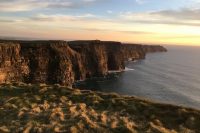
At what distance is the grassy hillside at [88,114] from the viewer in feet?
65.4

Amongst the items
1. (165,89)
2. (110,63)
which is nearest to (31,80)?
Answer: (165,89)

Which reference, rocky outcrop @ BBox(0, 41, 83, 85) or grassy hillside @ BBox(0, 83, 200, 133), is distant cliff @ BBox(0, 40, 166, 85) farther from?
grassy hillside @ BBox(0, 83, 200, 133)

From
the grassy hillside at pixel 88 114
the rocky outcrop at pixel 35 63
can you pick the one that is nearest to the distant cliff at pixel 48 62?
the rocky outcrop at pixel 35 63

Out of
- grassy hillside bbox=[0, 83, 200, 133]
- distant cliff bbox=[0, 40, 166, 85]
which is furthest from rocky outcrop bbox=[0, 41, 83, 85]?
grassy hillside bbox=[0, 83, 200, 133]

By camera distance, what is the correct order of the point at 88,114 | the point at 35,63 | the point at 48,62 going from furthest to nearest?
the point at 48,62 → the point at 35,63 → the point at 88,114

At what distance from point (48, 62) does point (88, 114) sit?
3740 inches

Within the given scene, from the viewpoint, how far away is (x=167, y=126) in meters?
20.8

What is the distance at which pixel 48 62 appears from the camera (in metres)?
116

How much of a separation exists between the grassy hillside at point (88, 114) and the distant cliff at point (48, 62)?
62.7 m

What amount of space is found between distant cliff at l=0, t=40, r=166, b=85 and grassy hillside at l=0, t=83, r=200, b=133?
62717 mm

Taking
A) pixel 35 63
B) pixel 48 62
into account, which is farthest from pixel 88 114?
pixel 48 62

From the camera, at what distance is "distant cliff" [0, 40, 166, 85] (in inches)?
3824

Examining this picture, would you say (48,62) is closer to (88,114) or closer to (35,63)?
(35,63)

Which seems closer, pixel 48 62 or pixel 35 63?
pixel 35 63
